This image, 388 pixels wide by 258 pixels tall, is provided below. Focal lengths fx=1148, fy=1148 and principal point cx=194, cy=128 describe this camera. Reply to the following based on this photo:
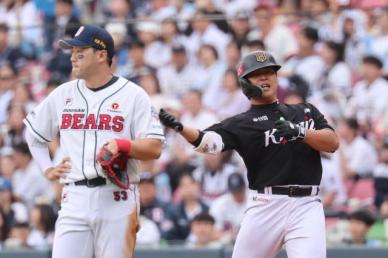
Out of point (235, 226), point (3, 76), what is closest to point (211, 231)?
point (235, 226)

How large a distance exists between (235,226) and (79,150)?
4818 mm

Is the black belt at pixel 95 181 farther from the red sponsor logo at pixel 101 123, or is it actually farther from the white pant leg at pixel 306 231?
the white pant leg at pixel 306 231

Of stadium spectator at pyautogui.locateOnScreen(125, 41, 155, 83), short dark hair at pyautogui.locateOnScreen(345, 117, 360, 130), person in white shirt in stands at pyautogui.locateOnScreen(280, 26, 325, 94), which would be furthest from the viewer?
stadium spectator at pyautogui.locateOnScreen(125, 41, 155, 83)

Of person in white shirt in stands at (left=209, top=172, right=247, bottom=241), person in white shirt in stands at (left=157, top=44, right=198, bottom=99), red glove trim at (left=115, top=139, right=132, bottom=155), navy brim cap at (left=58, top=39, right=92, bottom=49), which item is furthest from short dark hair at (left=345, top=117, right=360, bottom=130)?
red glove trim at (left=115, top=139, right=132, bottom=155)

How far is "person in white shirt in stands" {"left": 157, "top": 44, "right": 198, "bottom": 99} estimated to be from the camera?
1491 cm

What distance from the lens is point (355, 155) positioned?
12766mm

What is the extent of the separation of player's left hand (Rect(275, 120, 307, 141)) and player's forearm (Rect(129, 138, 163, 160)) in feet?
2.70

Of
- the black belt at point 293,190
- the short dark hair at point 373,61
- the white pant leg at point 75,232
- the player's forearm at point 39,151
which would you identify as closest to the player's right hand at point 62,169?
the white pant leg at point 75,232

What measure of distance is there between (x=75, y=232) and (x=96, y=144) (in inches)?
24.0

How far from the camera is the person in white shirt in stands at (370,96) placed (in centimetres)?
1323

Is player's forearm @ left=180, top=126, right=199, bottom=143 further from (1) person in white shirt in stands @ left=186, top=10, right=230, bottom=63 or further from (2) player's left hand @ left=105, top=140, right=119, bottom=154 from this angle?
(1) person in white shirt in stands @ left=186, top=10, right=230, bottom=63

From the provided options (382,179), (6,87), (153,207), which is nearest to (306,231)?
(382,179)

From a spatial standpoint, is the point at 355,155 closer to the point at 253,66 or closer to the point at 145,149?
the point at 253,66

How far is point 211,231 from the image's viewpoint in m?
11.8
